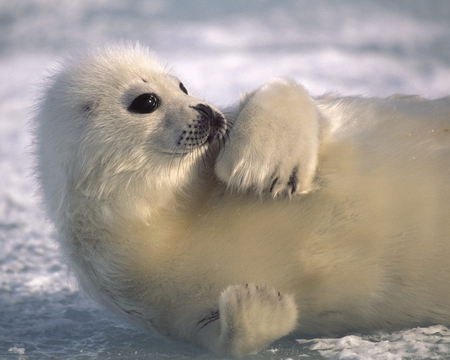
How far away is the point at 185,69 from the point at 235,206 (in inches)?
164

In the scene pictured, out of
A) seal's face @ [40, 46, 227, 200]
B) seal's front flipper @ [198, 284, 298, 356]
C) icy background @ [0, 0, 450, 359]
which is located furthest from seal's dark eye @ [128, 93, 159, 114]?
seal's front flipper @ [198, 284, 298, 356]

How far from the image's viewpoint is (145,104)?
2.60 meters

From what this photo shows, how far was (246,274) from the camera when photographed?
2504 millimetres

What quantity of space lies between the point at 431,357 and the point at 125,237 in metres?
1.16

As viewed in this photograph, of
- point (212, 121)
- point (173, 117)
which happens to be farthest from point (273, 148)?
point (173, 117)

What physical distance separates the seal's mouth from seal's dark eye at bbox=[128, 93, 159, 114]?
0.52 ft

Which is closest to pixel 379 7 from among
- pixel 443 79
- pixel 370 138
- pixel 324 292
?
pixel 443 79

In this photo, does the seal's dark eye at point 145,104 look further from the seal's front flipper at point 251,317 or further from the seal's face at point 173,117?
the seal's front flipper at point 251,317

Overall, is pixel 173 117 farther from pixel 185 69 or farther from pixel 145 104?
pixel 185 69

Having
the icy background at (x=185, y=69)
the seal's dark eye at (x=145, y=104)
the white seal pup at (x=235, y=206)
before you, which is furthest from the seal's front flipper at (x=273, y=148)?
the icy background at (x=185, y=69)

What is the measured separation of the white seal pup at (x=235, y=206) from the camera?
8.12 ft

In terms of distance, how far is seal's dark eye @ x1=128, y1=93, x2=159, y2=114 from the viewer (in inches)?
102

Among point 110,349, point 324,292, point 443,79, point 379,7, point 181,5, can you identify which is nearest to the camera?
point 324,292

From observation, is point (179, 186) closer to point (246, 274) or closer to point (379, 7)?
point (246, 274)
